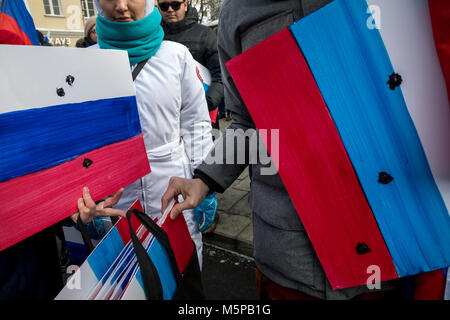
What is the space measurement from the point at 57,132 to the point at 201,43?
7.26 feet

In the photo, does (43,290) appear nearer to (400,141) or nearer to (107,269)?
(107,269)

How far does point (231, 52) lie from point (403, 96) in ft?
1.68

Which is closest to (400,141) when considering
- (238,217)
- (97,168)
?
(97,168)

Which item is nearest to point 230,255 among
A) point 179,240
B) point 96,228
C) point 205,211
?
point 205,211

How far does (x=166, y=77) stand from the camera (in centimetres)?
152

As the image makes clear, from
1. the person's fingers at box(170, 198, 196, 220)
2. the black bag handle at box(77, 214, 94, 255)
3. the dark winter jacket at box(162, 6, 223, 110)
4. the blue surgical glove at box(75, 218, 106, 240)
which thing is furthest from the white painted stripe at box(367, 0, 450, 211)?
the dark winter jacket at box(162, 6, 223, 110)

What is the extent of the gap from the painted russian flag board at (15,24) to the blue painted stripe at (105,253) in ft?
2.50

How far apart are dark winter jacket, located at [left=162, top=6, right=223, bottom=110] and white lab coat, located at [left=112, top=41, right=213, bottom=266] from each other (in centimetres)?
109

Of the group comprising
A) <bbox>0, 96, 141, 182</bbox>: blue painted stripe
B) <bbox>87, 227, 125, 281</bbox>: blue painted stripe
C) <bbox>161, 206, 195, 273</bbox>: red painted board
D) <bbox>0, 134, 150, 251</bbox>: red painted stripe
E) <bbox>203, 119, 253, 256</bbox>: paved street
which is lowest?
<bbox>203, 119, 253, 256</bbox>: paved street

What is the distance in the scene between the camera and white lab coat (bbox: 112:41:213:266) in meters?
1.50

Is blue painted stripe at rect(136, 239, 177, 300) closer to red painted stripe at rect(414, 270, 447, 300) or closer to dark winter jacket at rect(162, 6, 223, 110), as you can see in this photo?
red painted stripe at rect(414, 270, 447, 300)

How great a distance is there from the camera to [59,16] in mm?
16375

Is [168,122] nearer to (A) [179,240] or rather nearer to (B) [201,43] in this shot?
(A) [179,240]

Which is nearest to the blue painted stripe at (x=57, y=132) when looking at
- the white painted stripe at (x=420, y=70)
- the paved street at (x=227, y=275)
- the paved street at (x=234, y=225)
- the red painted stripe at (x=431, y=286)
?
the white painted stripe at (x=420, y=70)
